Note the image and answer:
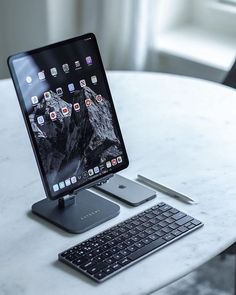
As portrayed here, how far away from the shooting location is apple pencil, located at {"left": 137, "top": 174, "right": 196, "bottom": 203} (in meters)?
1.49

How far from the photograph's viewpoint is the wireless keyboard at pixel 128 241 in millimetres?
1249

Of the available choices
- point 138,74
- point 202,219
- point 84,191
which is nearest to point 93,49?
point 84,191

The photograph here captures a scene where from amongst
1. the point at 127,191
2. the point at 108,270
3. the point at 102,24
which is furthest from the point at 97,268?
the point at 102,24

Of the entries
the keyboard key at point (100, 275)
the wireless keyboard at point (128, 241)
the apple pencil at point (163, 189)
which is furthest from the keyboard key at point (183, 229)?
the keyboard key at point (100, 275)

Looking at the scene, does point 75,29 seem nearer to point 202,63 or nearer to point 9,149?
point 202,63

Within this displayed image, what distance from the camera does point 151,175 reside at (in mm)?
1581

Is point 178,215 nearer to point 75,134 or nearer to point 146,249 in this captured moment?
point 146,249

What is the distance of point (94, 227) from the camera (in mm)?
1379

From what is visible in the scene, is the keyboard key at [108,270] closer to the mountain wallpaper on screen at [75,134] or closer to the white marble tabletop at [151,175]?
the white marble tabletop at [151,175]

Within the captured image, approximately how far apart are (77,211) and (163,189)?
0.22m

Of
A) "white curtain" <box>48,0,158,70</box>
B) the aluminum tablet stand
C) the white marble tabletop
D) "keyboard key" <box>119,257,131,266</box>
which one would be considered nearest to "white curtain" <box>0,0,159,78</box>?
"white curtain" <box>48,0,158,70</box>

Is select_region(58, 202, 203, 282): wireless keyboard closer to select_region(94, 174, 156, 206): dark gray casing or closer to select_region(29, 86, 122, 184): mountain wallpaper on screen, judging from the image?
select_region(94, 174, 156, 206): dark gray casing

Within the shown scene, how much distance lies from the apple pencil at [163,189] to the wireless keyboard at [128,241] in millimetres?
54

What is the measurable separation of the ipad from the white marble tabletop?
0.34 feet
